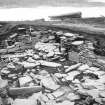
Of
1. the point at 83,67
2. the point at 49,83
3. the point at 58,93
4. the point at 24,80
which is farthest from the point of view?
the point at 83,67

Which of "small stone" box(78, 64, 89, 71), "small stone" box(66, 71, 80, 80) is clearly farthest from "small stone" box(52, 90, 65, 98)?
"small stone" box(78, 64, 89, 71)

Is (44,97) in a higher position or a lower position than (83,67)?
lower

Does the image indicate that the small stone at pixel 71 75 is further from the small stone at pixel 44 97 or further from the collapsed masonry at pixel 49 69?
the small stone at pixel 44 97

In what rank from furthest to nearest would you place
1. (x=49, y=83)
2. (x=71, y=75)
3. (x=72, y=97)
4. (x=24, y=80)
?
(x=71, y=75), (x=24, y=80), (x=49, y=83), (x=72, y=97)

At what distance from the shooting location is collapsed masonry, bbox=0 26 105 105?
11.3 ft

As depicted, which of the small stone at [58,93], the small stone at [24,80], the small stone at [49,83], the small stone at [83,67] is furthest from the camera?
the small stone at [83,67]

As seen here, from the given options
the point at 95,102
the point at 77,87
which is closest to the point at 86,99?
the point at 95,102

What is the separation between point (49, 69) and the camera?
15.3ft

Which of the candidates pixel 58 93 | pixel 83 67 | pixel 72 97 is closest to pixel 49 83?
pixel 58 93

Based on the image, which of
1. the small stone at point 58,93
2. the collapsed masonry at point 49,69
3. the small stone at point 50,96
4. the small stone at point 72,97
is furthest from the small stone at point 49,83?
the small stone at point 72,97

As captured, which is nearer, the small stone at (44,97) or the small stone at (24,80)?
the small stone at (44,97)

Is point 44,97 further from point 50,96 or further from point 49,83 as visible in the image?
point 49,83

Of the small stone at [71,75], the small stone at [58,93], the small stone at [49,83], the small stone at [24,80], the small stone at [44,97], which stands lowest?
the small stone at [44,97]

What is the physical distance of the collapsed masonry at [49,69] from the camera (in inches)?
136
